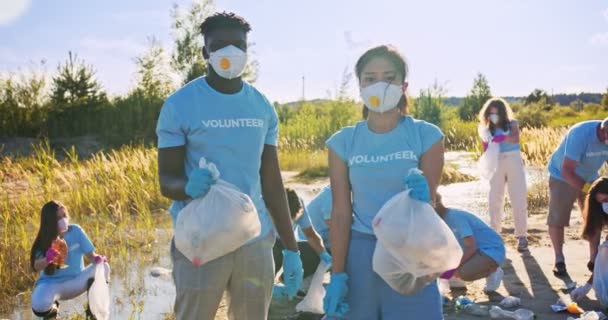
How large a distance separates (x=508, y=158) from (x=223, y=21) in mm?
4756

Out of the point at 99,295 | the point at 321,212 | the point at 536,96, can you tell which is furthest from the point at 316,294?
the point at 536,96

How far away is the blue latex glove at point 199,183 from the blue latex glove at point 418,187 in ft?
2.26

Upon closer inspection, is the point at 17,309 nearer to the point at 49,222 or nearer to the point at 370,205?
the point at 49,222

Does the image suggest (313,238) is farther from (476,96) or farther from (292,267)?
(476,96)

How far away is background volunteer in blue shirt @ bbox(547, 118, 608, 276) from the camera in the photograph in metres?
5.26

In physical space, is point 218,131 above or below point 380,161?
above

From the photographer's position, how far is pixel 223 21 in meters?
2.70

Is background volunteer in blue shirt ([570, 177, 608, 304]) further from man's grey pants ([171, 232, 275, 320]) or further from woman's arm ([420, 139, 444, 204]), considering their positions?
man's grey pants ([171, 232, 275, 320])

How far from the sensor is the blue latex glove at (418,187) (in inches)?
91.3

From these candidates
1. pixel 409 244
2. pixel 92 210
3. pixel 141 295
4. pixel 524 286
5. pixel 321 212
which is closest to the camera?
pixel 409 244

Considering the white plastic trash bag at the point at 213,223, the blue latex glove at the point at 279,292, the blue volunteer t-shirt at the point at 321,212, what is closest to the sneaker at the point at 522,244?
the blue volunteer t-shirt at the point at 321,212

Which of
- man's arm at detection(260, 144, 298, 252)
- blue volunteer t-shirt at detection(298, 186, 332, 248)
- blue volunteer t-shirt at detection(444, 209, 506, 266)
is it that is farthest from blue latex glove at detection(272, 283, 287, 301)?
man's arm at detection(260, 144, 298, 252)

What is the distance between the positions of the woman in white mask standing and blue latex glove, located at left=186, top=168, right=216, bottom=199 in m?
4.90

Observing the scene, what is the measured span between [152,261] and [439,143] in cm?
477
